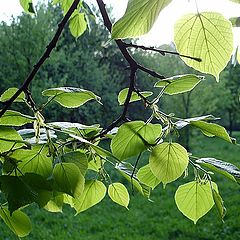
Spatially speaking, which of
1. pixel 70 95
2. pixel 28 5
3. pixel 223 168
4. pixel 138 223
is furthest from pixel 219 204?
pixel 138 223

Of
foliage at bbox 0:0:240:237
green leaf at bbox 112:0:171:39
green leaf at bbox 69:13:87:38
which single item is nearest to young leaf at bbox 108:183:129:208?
foliage at bbox 0:0:240:237

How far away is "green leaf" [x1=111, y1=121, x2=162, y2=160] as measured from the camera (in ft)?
0.89

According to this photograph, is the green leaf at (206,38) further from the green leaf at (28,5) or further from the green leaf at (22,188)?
the green leaf at (28,5)

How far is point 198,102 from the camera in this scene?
6.59 meters

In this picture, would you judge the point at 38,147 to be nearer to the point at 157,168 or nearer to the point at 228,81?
the point at 157,168

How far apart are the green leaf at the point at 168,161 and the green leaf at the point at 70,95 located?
68mm

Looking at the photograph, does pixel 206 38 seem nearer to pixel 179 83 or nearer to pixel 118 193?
pixel 179 83

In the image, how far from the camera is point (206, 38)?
23cm

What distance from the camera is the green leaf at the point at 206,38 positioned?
0.72 ft

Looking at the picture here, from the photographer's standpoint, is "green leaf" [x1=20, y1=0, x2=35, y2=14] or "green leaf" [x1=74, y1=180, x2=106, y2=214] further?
"green leaf" [x1=20, y1=0, x2=35, y2=14]

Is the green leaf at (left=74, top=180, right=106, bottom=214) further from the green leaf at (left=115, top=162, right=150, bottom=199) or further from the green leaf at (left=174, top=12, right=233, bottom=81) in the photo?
the green leaf at (left=174, top=12, right=233, bottom=81)

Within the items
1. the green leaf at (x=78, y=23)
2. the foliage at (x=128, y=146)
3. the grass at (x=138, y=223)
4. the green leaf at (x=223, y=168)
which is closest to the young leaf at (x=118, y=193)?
the foliage at (x=128, y=146)

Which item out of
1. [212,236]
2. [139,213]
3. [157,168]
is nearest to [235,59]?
[157,168]

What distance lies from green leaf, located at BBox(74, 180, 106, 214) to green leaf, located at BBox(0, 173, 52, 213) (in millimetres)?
87
